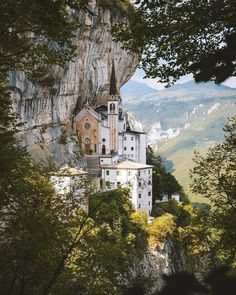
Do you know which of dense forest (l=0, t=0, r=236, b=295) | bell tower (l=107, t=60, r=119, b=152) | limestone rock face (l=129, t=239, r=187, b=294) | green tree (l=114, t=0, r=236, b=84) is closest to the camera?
green tree (l=114, t=0, r=236, b=84)

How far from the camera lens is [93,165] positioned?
6003cm

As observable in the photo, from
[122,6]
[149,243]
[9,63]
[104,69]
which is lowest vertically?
[149,243]

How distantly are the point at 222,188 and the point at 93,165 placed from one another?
158 feet

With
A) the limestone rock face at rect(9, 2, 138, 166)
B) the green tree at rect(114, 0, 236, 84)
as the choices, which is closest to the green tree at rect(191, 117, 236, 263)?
the green tree at rect(114, 0, 236, 84)

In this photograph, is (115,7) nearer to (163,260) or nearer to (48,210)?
(163,260)

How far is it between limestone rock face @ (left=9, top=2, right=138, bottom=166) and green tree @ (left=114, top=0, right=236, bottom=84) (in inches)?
1303

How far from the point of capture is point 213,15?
8.13 metres

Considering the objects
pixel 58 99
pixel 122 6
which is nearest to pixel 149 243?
pixel 58 99

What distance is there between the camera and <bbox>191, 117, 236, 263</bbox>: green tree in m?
11.0

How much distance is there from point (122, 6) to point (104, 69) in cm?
915

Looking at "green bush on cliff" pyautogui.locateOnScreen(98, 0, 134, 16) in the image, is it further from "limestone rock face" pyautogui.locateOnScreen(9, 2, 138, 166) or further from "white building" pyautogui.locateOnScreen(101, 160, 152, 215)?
"white building" pyautogui.locateOnScreen(101, 160, 152, 215)

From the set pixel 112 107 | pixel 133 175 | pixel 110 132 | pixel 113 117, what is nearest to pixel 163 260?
pixel 133 175

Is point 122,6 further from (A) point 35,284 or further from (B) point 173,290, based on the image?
(B) point 173,290

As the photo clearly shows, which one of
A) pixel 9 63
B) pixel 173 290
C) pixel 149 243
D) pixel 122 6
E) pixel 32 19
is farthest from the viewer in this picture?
pixel 122 6
